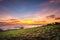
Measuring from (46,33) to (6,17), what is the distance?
997mm

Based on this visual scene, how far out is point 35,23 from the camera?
3.36 m

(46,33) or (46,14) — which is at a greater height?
(46,14)

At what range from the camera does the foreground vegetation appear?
10.4 feet

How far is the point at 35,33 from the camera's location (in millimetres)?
3264

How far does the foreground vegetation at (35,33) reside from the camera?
3180 mm

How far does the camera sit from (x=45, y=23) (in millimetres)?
3346

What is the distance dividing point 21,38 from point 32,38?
0.82 ft

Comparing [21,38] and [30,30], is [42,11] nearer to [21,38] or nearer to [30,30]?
[30,30]

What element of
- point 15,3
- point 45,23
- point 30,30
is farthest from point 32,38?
point 15,3

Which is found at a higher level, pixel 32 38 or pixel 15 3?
pixel 15 3

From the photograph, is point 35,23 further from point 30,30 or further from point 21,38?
point 21,38

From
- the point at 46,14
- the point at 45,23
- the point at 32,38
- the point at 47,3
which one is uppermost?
the point at 47,3

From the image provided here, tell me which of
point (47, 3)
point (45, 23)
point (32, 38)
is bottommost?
point (32, 38)

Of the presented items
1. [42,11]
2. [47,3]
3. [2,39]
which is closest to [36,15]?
[42,11]
